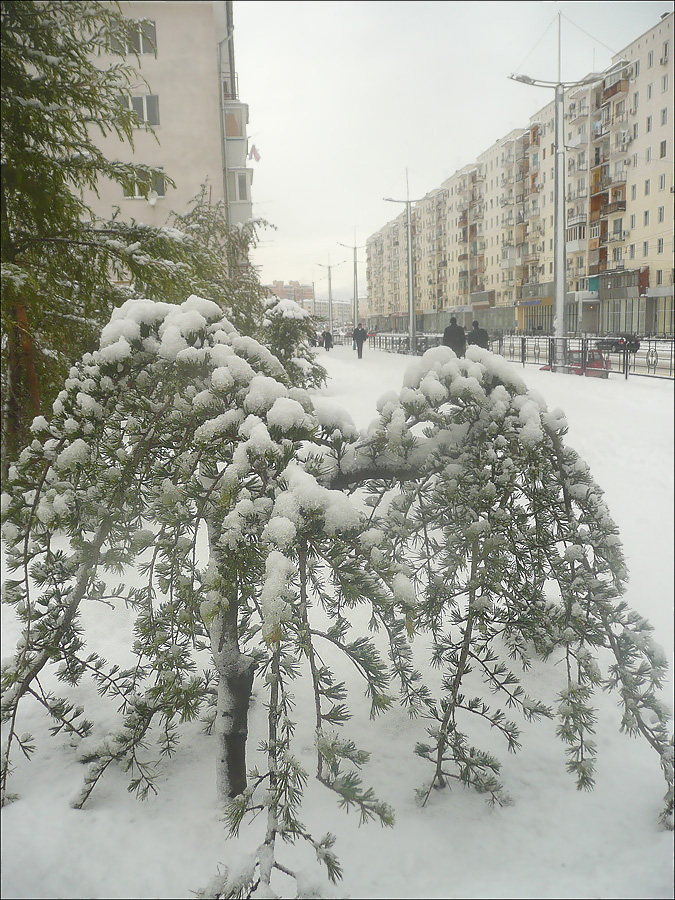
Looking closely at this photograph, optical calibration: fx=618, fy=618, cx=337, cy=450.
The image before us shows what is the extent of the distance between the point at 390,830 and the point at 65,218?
2204 mm

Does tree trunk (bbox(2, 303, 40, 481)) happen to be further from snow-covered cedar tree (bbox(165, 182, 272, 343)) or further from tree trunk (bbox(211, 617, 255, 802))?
tree trunk (bbox(211, 617, 255, 802))

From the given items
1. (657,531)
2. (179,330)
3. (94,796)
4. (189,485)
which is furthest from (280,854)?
(657,531)

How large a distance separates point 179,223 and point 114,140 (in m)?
0.75

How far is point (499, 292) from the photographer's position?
12328mm

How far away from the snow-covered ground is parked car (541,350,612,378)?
6.31 m

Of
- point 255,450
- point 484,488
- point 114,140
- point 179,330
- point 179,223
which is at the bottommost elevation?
point 484,488

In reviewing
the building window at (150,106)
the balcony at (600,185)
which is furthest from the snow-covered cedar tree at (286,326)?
the balcony at (600,185)

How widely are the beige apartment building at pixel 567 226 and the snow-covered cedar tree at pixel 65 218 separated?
3309 mm

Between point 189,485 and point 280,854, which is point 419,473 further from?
point 280,854

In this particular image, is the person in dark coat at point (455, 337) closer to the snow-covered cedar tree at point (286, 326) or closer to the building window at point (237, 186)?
the snow-covered cedar tree at point (286, 326)

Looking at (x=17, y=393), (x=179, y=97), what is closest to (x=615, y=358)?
(x=179, y=97)

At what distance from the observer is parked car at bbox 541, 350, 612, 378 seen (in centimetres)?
722

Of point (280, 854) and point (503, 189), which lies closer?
point (280, 854)

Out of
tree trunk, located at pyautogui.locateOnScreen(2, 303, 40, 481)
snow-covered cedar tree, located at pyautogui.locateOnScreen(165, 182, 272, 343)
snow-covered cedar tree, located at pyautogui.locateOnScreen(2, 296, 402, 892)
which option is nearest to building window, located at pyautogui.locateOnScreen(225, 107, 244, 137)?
snow-covered cedar tree, located at pyautogui.locateOnScreen(165, 182, 272, 343)
